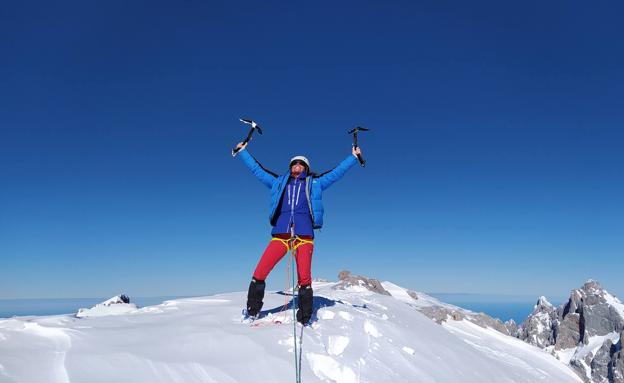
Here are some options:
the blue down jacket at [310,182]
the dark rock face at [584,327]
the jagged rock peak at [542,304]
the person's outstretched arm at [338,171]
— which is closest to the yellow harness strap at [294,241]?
the blue down jacket at [310,182]

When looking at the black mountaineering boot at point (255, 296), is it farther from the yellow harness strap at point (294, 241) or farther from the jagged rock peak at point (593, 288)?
the jagged rock peak at point (593, 288)

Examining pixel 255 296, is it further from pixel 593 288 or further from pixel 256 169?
pixel 593 288

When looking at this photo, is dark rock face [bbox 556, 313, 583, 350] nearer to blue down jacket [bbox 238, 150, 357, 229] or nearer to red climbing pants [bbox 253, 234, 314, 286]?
blue down jacket [bbox 238, 150, 357, 229]

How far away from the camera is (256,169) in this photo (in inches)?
403

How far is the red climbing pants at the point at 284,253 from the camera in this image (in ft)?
29.9

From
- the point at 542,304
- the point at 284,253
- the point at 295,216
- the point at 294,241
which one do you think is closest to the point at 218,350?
the point at 284,253

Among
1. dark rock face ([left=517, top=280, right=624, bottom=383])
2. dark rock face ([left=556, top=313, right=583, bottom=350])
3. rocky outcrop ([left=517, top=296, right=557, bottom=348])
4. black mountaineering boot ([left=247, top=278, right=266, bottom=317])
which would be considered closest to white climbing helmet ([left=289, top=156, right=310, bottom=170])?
black mountaineering boot ([left=247, top=278, right=266, bottom=317])

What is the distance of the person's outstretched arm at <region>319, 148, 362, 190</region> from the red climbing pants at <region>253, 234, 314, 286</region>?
4.87 ft

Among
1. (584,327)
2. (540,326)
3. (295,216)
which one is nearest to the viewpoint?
(295,216)

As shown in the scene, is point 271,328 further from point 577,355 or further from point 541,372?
point 577,355

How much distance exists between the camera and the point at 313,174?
1003 cm

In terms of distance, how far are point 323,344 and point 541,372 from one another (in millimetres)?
12448

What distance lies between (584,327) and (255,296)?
20458cm

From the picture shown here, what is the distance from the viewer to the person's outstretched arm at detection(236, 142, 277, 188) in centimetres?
1016
